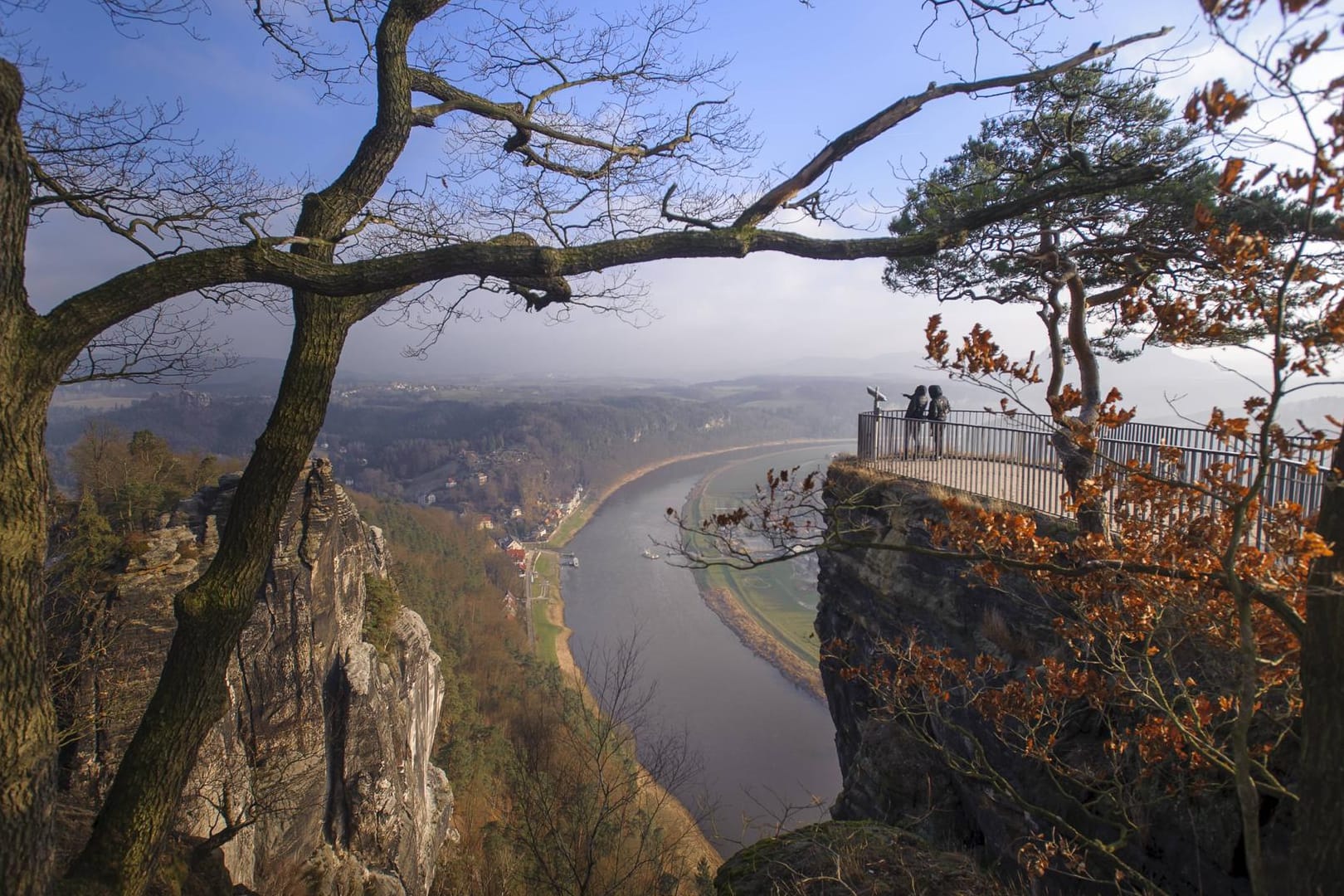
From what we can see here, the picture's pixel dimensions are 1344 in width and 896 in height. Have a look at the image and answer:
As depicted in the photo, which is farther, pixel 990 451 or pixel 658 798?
pixel 658 798

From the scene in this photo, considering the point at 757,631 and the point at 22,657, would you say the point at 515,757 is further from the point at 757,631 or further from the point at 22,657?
the point at 22,657

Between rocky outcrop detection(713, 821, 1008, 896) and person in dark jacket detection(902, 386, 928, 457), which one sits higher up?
person in dark jacket detection(902, 386, 928, 457)

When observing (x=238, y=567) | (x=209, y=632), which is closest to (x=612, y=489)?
(x=238, y=567)

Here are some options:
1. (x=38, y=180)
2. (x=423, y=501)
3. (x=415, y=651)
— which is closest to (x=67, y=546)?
(x=415, y=651)

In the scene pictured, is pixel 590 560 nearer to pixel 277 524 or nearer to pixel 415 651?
pixel 415 651

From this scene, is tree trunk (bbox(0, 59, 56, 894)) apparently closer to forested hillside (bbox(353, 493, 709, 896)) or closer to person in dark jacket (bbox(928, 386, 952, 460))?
forested hillside (bbox(353, 493, 709, 896))

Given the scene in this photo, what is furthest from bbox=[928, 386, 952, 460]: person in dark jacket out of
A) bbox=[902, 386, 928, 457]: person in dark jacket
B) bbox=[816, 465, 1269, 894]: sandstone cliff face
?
bbox=[816, 465, 1269, 894]: sandstone cliff face
